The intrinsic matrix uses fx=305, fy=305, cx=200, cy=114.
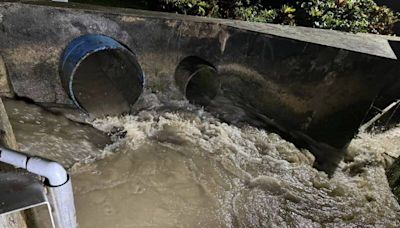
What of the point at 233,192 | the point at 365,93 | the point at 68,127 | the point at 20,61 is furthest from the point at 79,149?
the point at 365,93

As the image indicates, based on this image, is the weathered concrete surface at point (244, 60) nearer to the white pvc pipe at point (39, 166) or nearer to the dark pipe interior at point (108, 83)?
the dark pipe interior at point (108, 83)

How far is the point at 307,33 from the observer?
4.88 meters

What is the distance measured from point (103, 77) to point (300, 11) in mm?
4319

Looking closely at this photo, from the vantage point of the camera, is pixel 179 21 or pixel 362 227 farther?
pixel 179 21

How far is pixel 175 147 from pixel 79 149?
4.18ft

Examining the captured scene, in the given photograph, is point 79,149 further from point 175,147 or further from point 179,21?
point 179,21

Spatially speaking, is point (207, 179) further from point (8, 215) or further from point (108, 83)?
point (8, 215)

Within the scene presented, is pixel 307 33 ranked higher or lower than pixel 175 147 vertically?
higher

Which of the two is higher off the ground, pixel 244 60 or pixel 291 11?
pixel 291 11

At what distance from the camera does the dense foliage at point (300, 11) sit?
5.80 m

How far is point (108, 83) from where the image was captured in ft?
15.9

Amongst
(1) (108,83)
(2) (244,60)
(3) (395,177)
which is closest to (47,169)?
(1) (108,83)

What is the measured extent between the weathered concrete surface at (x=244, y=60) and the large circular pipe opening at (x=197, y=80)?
140mm

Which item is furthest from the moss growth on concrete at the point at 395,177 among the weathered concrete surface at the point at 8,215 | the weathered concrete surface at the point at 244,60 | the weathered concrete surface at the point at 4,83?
the weathered concrete surface at the point at 4,83
